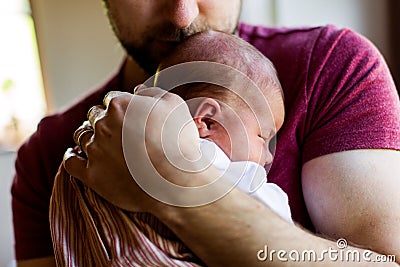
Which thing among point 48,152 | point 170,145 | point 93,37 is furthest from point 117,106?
point 93,37

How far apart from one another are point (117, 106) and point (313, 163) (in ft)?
1.22

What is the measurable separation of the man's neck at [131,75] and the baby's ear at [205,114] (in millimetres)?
422

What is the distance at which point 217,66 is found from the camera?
0.93 m

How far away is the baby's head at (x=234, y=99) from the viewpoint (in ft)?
3.02

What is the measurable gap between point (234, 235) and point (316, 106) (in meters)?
0.35

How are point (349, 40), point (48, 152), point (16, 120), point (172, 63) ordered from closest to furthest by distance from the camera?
1. point (172, 63)
2. point (349, 40)
3. point (48, 152)
4. point (16, 120)

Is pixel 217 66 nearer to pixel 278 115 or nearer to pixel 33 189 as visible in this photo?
pixel 278 115

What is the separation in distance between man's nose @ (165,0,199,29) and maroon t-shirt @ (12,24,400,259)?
0.61 feet

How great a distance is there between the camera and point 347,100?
1052mm

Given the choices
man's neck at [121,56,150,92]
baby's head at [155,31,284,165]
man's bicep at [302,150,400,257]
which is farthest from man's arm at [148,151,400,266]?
man's neck at [121,56,150,92]

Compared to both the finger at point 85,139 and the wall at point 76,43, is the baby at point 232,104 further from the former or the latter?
the wall at point 76,43

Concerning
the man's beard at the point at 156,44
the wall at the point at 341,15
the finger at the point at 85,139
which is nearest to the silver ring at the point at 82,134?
the finger at the point at 85,139

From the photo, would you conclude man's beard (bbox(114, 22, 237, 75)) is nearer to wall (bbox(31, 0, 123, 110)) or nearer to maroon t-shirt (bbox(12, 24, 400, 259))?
maroon t-shirt (bbox(12, 24, 400, 259))

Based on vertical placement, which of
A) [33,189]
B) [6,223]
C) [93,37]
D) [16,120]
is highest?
[33,189]
